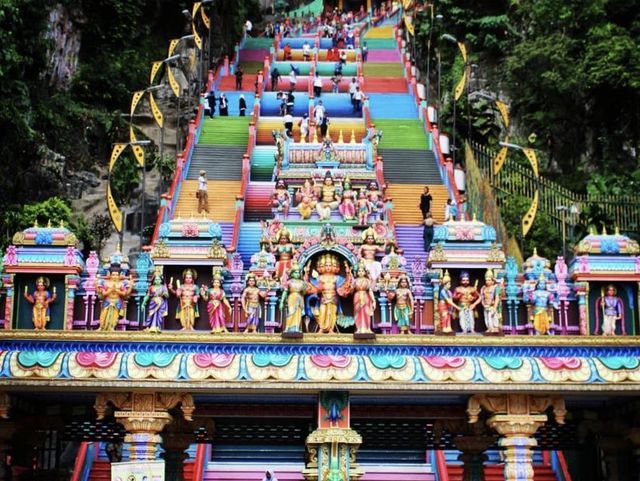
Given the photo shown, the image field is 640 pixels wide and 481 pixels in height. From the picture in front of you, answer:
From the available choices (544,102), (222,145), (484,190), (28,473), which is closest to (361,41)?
(544,102)

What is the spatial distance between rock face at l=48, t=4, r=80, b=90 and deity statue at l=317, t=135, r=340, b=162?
12.6 meters

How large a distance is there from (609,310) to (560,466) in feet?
19.7

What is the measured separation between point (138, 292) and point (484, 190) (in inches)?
592

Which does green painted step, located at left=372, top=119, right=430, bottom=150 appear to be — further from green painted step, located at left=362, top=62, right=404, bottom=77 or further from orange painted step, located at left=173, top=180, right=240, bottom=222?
green painted step, located at left=362, top=62, right=404, bottom=77

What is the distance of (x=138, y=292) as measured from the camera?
1770 centimetres

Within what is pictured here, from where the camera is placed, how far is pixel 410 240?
93.0 feet

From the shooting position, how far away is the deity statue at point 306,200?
27261 mm

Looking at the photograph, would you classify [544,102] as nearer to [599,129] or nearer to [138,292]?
[599,129]

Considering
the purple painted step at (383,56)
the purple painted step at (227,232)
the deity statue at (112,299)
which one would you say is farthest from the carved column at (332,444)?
the purple painted step at (383,56)

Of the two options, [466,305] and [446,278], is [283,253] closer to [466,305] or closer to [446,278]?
[446,278]

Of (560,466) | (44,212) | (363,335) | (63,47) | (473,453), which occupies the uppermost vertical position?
(63,47)

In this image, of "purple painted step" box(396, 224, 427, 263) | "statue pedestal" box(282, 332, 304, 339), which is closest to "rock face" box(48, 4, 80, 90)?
"purple painted step" box(396, 224, 427, 263)

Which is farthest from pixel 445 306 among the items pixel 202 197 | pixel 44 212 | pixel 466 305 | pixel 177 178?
pixel 44 212

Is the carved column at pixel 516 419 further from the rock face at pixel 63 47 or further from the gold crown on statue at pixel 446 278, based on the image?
the rock face at pixel 63 47
